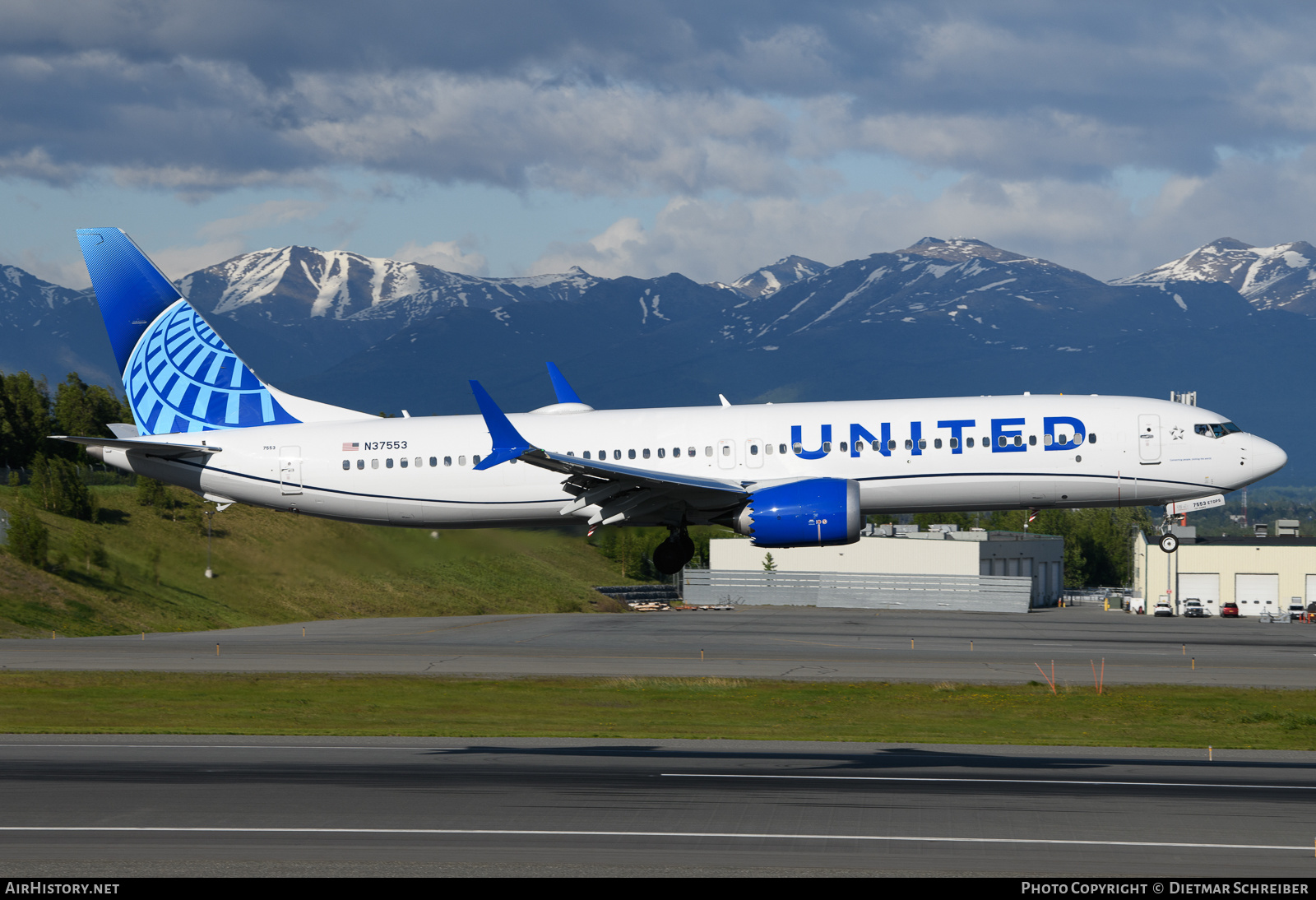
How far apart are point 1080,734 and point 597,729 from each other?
15997 mm

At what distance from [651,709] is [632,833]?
77.9ft

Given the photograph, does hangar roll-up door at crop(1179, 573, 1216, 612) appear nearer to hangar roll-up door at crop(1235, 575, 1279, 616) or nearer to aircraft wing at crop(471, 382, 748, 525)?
hangar roll-up door at crop(1235, 575, 1279, 616)

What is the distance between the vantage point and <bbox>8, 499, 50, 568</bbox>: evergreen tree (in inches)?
3174

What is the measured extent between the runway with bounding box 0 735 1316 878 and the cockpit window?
31.4 ft

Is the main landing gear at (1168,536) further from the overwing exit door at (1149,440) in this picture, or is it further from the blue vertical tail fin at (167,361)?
the blue vertical tail fin at (167,361)

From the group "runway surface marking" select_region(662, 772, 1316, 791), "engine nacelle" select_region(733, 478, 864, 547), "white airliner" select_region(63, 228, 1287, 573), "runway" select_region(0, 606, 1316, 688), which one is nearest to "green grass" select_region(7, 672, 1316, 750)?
"runway" select_region(0, 606, 1316, 688)

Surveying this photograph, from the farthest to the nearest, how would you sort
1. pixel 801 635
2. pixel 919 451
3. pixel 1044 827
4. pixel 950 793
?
pixel 801 635, pixel 919 451, pixel 950 793, pixel 1044 827

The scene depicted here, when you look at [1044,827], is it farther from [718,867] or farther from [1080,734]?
[1080,734]

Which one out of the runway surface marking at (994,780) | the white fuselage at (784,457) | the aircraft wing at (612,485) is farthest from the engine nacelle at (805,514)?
the runway surface marking at (994,780)

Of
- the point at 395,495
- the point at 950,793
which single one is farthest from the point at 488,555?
the point at 950,793

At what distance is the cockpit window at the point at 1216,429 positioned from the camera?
38062mm

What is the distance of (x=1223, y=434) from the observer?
38.3 m

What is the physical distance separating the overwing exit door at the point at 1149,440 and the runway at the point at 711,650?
19933 millimetres

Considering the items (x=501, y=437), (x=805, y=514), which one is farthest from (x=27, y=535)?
(x=805, y=514)
